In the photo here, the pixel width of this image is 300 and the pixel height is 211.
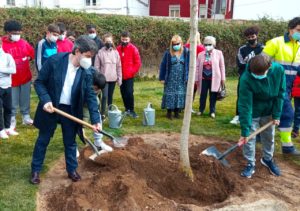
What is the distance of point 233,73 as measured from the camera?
17062 millimetres

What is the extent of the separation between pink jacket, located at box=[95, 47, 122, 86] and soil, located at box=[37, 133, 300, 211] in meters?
2.31

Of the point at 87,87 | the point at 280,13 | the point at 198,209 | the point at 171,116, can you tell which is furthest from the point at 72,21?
the point at 280,13

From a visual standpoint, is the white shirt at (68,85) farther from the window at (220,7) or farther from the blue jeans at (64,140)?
the window at (220,7)

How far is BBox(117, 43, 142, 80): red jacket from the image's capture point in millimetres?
7944

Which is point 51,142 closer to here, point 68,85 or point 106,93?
point 106,93

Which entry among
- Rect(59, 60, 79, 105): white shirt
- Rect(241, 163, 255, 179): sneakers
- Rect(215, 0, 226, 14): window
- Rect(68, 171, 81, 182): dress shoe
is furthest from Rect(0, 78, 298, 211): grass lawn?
Rect(215, 0, 226, 14): window

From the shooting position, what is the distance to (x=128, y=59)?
314 inches

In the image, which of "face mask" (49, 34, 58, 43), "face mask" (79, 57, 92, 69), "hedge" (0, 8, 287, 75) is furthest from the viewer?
"hedge" (0, 8, 287, 75)

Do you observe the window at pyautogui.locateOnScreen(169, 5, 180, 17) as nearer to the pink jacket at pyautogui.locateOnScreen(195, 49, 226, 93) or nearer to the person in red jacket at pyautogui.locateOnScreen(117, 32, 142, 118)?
the pink jacket at pyautogui.locateOnScreen(195, 49, 226, 93)

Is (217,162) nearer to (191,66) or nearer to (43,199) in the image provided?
(191,66)

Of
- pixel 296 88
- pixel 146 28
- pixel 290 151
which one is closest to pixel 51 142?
pixel 290 151

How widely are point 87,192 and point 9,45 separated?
3.60 m

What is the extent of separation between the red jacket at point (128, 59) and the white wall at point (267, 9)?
813 inches

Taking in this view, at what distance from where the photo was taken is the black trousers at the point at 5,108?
6152 millimetres
